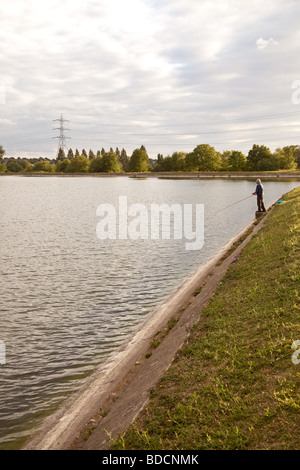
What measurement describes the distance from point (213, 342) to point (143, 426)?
3.14m

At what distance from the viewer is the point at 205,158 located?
195 metres

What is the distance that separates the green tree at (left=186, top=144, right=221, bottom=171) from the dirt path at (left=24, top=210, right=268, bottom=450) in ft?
617

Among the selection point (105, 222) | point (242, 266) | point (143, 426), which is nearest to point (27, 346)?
point (143, 426)

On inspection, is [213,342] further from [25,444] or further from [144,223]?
[144,223]

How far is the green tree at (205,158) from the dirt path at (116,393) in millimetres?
188200

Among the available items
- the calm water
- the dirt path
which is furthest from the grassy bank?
the calm water

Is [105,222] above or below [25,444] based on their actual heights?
above

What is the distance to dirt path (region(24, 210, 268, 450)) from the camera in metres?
7.10

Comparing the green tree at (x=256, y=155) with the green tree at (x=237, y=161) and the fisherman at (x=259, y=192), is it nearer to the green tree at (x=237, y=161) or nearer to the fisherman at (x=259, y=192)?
the green tree at (x=237, y=161)

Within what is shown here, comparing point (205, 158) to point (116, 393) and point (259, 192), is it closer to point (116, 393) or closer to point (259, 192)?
point (259, 192)

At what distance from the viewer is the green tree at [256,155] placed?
568 feet

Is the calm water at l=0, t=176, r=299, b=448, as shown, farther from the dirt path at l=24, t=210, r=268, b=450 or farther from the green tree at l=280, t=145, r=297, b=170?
the green tree at l=280, t=145, r=297, b=170

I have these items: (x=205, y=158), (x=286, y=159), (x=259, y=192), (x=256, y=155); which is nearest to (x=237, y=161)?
(x=256, y=155)
